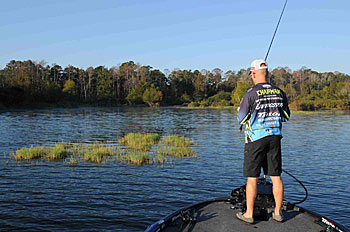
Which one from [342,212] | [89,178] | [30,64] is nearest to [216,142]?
[89,178]

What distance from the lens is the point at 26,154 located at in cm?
1584

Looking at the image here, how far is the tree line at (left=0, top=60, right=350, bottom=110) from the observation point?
279 feet

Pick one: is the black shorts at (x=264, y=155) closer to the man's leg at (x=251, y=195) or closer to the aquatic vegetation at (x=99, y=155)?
the man's leg at (x=251, y=195)

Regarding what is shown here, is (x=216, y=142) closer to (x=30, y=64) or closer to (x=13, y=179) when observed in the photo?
(x=13, y=179)

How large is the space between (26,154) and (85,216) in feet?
28.6

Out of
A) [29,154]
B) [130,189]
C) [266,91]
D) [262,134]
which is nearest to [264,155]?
[262,134]

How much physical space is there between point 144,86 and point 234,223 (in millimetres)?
113866

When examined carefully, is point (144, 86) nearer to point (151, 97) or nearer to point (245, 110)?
point (151, 97)

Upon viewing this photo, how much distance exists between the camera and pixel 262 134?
539cm

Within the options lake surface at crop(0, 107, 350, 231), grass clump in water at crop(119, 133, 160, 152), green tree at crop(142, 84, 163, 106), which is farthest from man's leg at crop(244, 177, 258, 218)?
green tree at crop(142, 84, 163, 106)

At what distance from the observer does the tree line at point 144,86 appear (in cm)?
8512

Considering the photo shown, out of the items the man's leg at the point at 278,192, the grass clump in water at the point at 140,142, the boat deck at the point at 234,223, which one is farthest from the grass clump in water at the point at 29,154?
the man's leg at the point at 278,192

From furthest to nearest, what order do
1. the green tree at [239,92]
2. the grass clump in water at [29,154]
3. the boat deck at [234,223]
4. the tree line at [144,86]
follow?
the green tree at [239,92]
the tree line at [144,86]
the grass clump in water at [29,154]
the boat deck at [234,223]

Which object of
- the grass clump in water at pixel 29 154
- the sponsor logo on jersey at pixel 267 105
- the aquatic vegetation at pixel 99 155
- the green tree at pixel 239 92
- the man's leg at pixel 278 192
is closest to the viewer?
the sponsor logo on jersey at pixel 267 105
